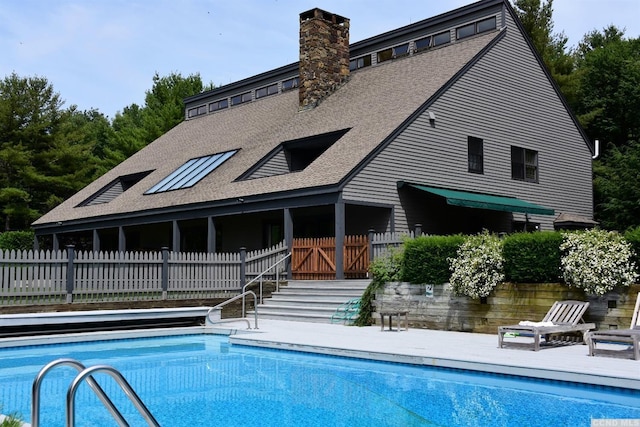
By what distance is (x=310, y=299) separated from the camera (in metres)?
18.7

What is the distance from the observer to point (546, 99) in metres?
26.4

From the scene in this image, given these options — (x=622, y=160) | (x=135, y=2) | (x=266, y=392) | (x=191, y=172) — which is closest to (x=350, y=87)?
(x=191, y=172)

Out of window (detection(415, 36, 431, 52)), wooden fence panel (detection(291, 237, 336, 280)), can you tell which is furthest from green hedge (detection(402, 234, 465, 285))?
window (detection(415, 36, 431, 52))

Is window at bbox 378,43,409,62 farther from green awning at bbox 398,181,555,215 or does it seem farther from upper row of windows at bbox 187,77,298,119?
green awning at bbox 398,181,555,215

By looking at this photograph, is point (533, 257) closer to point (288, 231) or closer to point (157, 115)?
point (288, 231)

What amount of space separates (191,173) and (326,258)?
9.64 meters

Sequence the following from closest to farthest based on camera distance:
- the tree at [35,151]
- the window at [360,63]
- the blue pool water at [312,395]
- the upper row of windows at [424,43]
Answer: the blue pool water at [312,395] → the upper row of windows at [424,43] → the window at [360,63] → the tree at [35,151]

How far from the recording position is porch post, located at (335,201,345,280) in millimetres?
18938

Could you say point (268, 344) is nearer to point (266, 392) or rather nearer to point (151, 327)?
point (266, 392)

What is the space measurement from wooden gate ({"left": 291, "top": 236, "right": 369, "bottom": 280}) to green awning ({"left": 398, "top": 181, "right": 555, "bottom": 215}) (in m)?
2.85

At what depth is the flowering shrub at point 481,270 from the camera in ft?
47.0

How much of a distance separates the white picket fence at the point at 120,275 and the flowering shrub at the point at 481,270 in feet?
25.1

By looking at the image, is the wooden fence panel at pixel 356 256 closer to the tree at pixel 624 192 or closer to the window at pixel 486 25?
Answer: the window at pixel 486 25

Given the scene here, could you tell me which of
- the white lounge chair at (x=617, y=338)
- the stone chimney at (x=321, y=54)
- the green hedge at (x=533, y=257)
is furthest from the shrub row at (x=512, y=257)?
the stone chimney at (x=321, y=54)
